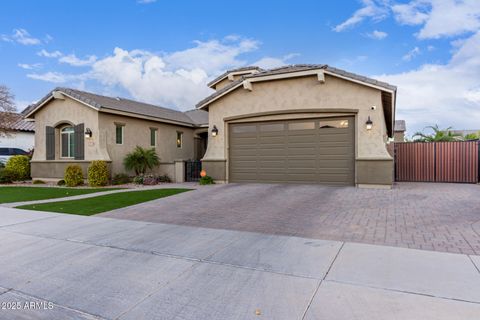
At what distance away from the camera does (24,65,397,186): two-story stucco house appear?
11.0 meters

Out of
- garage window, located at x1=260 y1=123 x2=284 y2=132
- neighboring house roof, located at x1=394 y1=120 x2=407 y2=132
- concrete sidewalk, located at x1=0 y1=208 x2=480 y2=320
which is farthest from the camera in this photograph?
neighboring house roof, located at x1=394 y1=120 x2=407 y2=132

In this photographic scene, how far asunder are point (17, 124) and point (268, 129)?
69.4 feet

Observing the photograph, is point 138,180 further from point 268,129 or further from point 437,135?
point 437,135

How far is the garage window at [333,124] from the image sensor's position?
37.7 ft

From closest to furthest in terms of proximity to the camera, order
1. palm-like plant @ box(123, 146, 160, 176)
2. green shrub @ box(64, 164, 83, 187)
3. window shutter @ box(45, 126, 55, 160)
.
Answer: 1. green shrub @ box(64, 164, 83, 187)
2. palm-like plant @ box(123, 146, 160, 176)
3. window shutter @ box(45, 126, 55, 160)

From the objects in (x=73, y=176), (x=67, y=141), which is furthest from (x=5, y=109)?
(x=73, y=176)

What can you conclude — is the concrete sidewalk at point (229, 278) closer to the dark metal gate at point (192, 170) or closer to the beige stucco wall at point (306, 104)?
the beige stucco wall at point (306, 104)

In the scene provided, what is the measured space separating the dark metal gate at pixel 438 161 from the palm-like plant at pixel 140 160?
12614 millimetres

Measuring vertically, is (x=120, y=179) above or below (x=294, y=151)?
below

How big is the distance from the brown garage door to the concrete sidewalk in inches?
286

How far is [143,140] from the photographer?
1634 cm

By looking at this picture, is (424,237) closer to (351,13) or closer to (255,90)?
(255,90)

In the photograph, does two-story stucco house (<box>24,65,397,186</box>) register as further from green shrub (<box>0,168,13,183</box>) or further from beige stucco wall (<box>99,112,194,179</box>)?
green shrub (<box>0,168,13,183</box>)

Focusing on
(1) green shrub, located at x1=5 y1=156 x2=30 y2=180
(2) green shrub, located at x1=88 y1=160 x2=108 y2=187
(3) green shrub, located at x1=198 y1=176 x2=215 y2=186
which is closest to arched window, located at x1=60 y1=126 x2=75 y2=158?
(2) green shrub, located at x1=88 y1=160 x2=108 y2=187
